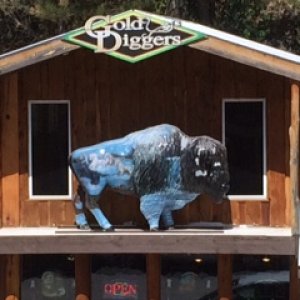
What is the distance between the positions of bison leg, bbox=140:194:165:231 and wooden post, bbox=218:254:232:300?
3.52 feet

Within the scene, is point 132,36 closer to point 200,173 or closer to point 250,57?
point 250,57

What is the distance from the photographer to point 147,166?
1158 cm

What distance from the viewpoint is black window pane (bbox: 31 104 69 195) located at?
12.3 m

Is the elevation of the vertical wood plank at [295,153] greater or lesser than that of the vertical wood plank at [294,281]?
greater

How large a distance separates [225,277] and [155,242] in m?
1.26

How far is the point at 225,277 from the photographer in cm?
1218

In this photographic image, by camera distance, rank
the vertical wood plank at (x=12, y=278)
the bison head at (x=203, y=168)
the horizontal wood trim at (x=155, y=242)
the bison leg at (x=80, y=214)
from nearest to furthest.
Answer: the horizontal wood trim at (x=155, y=242), the bison head at (x=203, y=168), the bison leg at (x=80, y=214), the vertical wood plank at (x=12, y=278)

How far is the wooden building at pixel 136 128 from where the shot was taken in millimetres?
12070

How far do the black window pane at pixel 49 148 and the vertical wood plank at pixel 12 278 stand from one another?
0.92m

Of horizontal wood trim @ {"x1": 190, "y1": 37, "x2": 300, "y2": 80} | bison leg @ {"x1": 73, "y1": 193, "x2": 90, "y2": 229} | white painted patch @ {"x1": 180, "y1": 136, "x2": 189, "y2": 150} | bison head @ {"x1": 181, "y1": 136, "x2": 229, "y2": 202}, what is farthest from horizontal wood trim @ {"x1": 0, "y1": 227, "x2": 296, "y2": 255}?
horizontal wood trim @ {"x1": 190, "y1": 37, "x2": 300, "y2": 80}

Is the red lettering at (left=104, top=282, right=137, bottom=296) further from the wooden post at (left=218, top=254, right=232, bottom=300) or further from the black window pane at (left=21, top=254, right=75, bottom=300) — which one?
the wooden post at (left=218, top=254, right=232, bottom=300)

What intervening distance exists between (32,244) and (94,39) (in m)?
2.48

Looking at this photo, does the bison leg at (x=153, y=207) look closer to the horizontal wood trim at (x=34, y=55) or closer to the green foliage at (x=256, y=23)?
the horizontal wood trim at (x=34, y=55)

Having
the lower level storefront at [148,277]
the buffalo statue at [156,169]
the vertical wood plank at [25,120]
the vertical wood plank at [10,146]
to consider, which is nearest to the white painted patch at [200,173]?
the buffalo statue at [156,169]
